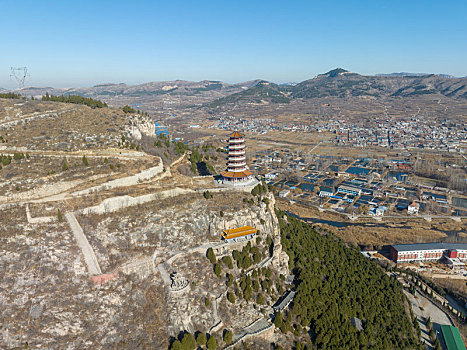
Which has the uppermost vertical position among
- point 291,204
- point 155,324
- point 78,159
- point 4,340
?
point 78,159

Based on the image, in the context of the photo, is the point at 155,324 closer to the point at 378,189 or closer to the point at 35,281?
the point at 35,281

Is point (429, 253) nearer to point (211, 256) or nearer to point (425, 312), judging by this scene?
point (425, 312)

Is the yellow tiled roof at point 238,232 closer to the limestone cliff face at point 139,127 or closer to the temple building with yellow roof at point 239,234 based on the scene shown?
the temple building with yellow roof at point 239,234

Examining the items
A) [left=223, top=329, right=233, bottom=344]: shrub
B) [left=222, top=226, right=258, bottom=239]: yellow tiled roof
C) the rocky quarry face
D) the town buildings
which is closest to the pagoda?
the rocky quarry face

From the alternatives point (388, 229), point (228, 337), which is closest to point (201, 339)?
point (228, 337)

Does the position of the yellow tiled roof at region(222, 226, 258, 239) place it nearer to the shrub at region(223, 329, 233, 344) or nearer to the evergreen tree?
the shrub at region(223, 329, 233, 344)

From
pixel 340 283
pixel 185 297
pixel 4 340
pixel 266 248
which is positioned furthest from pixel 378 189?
pixel 4 340
